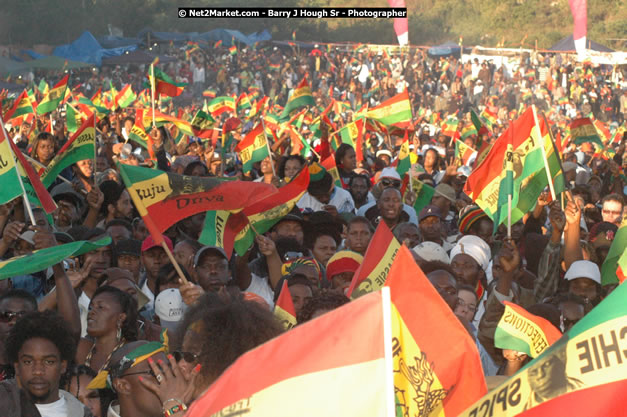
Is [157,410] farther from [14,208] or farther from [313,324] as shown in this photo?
[14,208]

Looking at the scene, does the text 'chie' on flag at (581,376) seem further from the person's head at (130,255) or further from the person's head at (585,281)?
the person's head at (130,255)

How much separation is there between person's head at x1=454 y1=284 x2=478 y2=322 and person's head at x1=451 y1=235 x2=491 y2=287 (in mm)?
524

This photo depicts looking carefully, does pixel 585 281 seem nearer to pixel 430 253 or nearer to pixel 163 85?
pixel 430 253

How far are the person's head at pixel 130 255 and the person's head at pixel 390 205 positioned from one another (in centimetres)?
209

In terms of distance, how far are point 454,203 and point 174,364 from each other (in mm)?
6008

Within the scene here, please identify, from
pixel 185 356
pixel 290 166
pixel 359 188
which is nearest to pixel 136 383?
pixel 185 356

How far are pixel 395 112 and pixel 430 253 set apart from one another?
6.30 meters

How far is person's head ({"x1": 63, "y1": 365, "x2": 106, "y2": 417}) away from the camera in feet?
14.7

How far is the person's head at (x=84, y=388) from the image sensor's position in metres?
4.49

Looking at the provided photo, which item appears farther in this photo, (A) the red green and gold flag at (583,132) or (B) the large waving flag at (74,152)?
(A) the red green and gold flag at (583,132)

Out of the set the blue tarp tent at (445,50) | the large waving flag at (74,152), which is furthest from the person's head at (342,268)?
the blue tarp tent at (445,50)

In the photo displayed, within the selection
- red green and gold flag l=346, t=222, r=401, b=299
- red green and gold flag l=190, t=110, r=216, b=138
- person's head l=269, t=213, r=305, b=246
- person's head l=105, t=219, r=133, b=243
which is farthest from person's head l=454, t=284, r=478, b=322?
red green and gold flag l=190, t=110, r=216, b=138

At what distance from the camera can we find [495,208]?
728cm

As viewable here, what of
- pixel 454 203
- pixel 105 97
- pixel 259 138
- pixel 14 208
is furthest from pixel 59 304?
pixel 105 97
